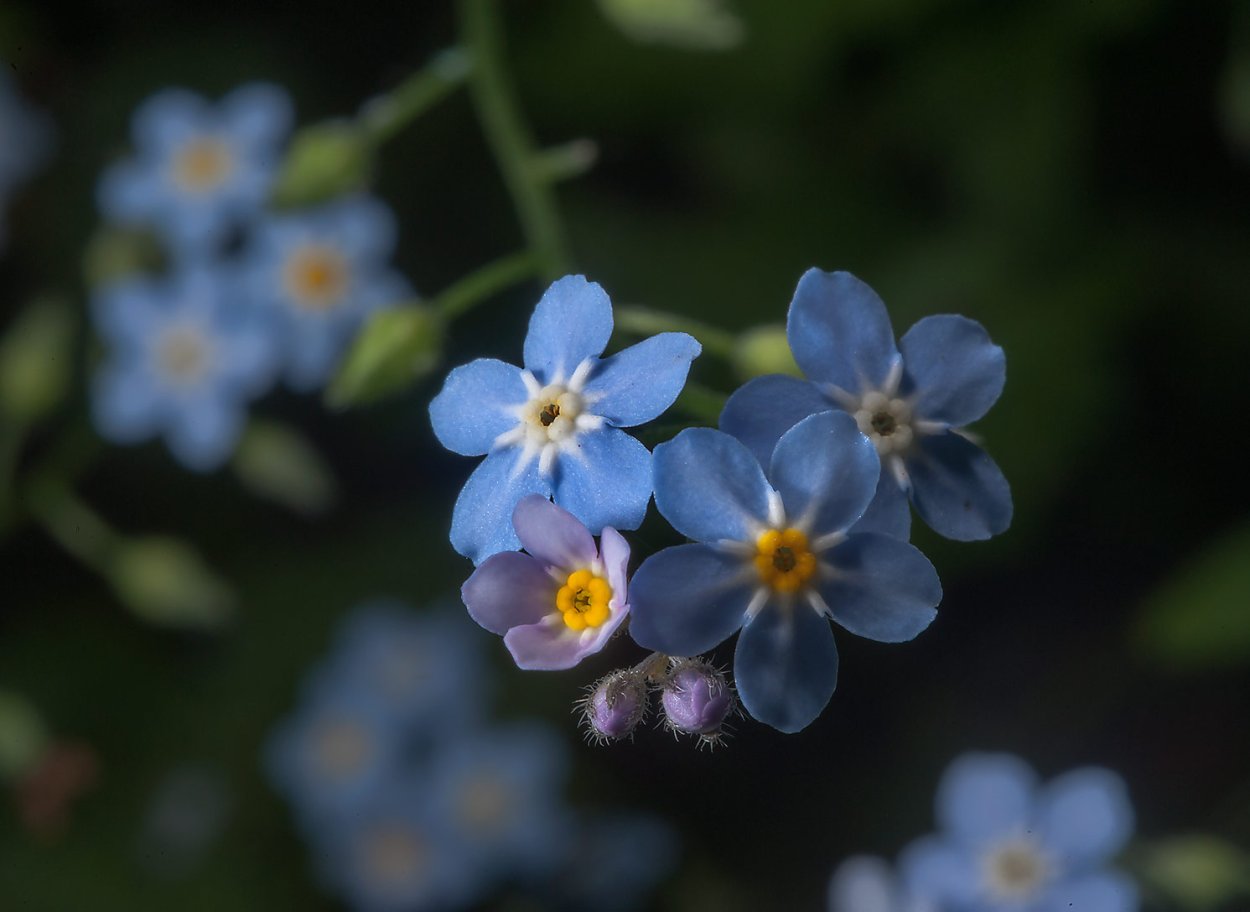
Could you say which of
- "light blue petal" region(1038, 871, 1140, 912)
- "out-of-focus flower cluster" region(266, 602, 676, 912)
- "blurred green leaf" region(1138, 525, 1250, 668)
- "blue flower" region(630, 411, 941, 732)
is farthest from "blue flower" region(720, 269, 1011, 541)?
"out-of-focus flower cluster" region(266, 602, 676, 912)

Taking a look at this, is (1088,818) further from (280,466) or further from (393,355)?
(280,466)

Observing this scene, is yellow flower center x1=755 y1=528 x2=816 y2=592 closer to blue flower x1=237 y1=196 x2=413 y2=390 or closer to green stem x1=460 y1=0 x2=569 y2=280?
green stem x1=460 y1=0 x2=569 y2=280

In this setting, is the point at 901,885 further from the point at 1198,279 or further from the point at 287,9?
the point at 287,9

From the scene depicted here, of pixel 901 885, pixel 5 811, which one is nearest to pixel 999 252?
pixel 901 885

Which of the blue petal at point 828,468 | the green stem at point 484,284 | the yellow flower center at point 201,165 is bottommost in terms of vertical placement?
the blue petal at point 828,468

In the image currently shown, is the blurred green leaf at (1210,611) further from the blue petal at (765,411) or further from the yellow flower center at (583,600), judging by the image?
the yellow flower center at (583,600)

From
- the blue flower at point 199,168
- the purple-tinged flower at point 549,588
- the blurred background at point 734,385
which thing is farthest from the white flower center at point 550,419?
the blue flower at point 199,168
